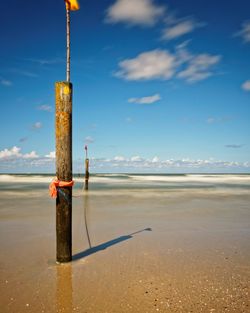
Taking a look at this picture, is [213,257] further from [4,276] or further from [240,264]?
[4,276]

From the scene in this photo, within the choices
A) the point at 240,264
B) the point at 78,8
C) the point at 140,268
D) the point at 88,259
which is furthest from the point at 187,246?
the point at 78,8

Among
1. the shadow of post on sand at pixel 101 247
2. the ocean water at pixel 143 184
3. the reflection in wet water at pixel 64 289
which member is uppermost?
the reflection in wet water at pixel 64 289

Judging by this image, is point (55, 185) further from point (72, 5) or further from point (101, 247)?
point (72, 5)

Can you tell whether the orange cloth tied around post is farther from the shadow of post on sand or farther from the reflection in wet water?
the shadow of post on sand

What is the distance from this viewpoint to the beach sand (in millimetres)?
4090

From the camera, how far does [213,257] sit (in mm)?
6148

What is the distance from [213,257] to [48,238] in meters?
4.45

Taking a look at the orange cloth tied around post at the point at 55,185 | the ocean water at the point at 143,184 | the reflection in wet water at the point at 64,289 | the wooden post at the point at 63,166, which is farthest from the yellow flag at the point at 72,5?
the ocean water at the point at 143,184

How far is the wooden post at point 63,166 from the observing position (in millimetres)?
5727

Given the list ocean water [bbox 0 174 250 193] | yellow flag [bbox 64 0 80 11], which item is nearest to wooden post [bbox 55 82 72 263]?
yellow flag [bbox 64 0 80 11]

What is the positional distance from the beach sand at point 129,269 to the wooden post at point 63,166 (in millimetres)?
434

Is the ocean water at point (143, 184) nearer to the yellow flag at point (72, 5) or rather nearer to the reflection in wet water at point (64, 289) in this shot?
the reflection in wet water at point (64, 289)

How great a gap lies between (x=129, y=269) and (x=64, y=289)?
4.55 feet

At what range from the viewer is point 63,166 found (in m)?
5.73
